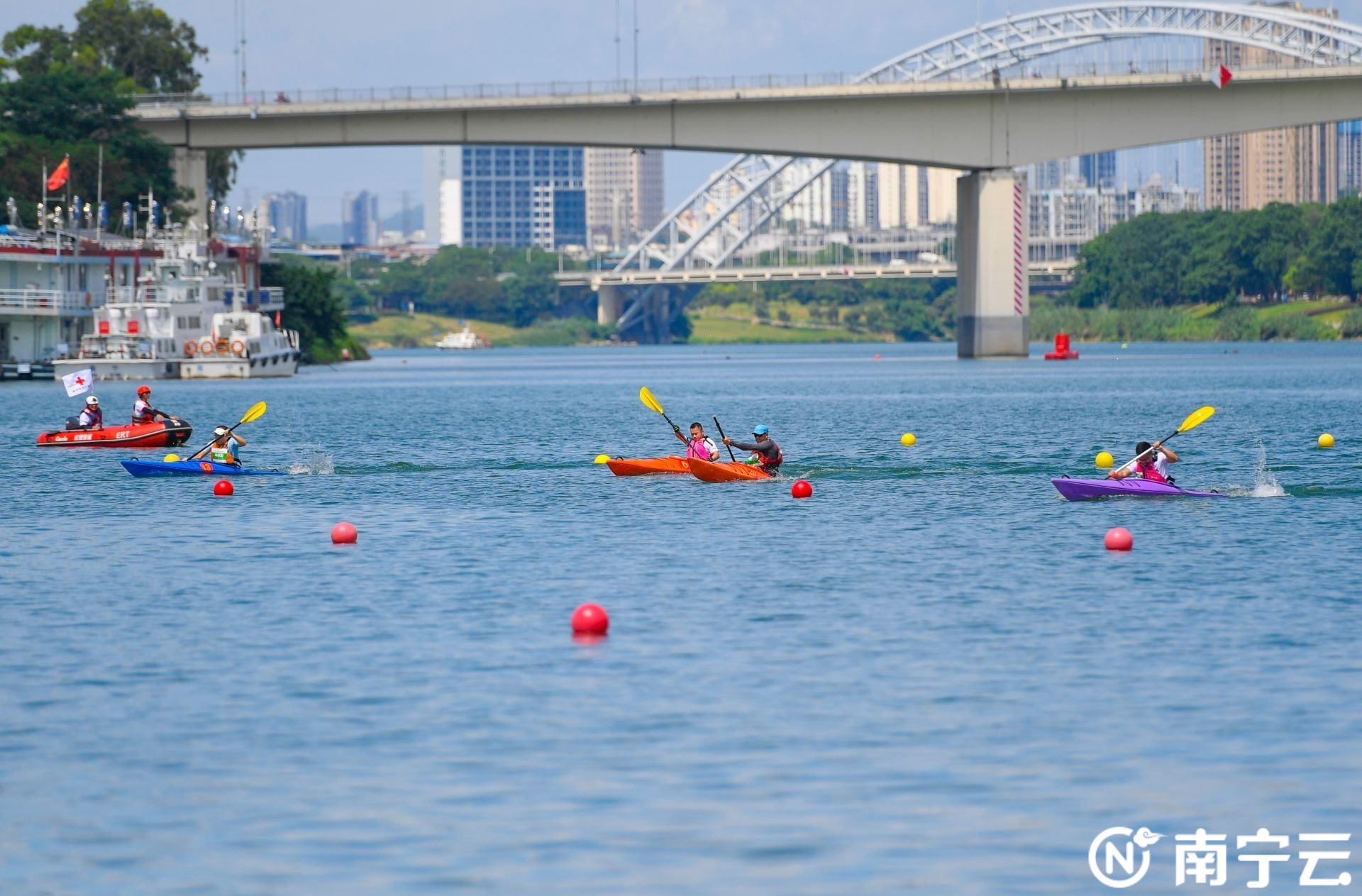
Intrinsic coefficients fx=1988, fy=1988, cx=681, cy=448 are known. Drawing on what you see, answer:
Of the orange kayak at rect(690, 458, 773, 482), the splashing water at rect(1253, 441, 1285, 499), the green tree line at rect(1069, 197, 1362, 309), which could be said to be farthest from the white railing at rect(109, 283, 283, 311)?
the green tree line at rect(1069, 197, 1362, 309)

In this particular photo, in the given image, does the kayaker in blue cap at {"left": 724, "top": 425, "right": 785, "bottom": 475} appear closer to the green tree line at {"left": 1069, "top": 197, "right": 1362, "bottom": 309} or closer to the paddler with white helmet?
the paddler with white helmet

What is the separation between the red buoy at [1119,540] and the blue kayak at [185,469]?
71.2 ft

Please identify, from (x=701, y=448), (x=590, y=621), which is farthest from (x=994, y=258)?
(x=590, y=621)

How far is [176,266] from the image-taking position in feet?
351

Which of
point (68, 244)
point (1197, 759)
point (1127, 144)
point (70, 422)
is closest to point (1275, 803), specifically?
point (1197, 759)

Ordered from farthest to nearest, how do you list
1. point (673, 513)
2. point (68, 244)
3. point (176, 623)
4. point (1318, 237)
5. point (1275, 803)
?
point (1318, 237) < point (68, 244) < point (673, 513) < point (176, 623) < point (1275, 803)

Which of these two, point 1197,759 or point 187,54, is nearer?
point 1197,759

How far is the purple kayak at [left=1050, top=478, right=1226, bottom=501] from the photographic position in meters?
35.6

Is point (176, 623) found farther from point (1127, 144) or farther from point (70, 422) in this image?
point (1127, 144)

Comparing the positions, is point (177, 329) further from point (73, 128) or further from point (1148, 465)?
point (1148, 465)

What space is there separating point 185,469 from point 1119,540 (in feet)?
76.6

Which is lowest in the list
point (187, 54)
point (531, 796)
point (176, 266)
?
point (531, 796)

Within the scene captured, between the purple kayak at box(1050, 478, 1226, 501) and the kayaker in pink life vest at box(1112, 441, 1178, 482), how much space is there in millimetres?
130

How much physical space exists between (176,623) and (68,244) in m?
95.7
